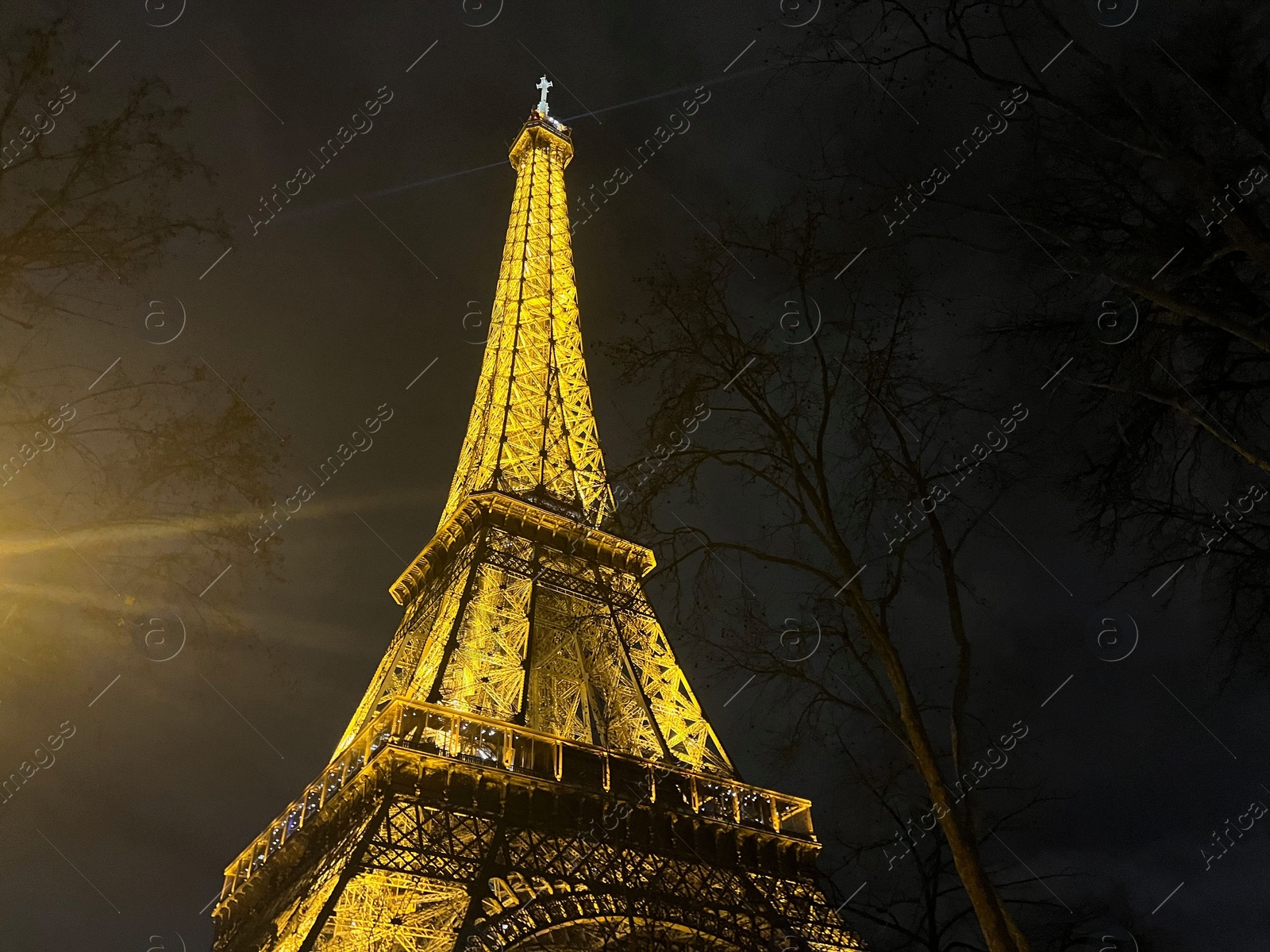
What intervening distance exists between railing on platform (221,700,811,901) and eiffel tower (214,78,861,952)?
1.9 inches

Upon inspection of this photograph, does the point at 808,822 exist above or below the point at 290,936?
above

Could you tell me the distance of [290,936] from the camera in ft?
56.5

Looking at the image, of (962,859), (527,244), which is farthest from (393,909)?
(527,244)

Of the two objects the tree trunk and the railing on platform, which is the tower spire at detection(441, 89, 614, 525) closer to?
the railing on platform

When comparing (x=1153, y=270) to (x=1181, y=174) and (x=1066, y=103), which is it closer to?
(x=1181, y=174)

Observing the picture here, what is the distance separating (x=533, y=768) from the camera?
19.1 meters

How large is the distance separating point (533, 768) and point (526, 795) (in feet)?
2.05

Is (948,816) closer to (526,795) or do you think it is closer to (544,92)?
(526,795)

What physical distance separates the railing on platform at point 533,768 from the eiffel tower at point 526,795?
5cm

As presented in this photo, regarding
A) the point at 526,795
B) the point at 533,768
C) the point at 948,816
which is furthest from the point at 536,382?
the point at 948,816

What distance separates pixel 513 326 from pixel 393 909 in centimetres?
2152

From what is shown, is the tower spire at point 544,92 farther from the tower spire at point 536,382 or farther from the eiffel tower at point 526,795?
the eiffel tower at point 526,795

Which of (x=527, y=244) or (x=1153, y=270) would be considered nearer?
(x=1153, y=270)

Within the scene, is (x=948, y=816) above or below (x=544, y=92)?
below
